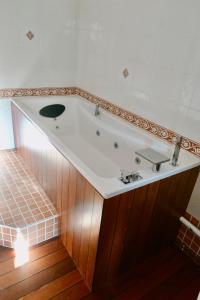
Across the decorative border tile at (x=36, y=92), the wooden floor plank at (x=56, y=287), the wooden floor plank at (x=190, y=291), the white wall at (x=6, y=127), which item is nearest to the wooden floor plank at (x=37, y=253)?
the wooden floor plank at (x=56, y=287)

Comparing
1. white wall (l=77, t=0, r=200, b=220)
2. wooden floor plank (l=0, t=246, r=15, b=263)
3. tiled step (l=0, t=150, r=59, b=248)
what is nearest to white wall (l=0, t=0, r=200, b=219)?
white wall (l=77, t=0, r=200, b=220)

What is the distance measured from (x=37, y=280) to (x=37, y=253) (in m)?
0.20

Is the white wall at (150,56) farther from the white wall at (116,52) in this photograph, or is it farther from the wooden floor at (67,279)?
the wooden floor at (67,279)

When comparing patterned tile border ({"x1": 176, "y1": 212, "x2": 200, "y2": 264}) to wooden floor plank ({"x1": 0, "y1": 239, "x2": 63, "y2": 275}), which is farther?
patterned tile border ({"x1": 176, "y1": 212, "x2": 200, "y2": 264})

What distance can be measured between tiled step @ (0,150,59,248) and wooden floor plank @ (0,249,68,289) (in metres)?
0.15

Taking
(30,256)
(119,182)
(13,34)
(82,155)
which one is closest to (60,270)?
(30,256)

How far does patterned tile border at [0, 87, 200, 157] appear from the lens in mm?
1645

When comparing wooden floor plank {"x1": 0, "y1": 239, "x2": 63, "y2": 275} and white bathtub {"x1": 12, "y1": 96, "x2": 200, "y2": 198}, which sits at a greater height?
white bathtub {"x1": 12, "y1": 96, "x2": 200, "y2": 198}

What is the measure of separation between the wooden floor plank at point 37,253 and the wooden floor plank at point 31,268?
0.03 m

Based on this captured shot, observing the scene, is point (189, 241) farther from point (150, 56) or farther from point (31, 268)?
point (150, 56)

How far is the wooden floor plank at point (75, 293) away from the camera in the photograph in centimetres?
134

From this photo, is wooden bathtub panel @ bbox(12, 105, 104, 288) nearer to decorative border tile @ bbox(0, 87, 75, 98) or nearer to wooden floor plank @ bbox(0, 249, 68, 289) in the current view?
wooden floor plank @ bbox(0, 249, 68, 289)

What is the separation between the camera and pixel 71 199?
1.45 meters

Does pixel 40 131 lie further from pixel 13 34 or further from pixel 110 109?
pixel 13 34
